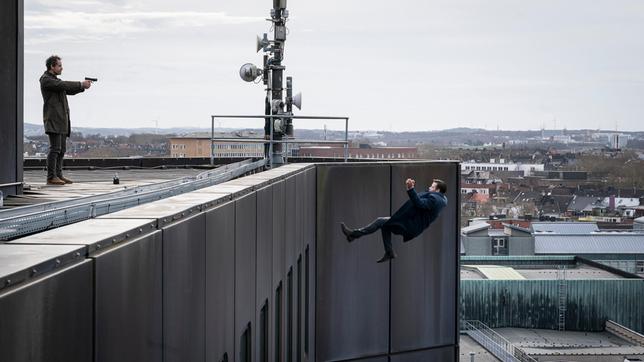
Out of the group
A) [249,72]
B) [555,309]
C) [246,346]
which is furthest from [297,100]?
[555,309]

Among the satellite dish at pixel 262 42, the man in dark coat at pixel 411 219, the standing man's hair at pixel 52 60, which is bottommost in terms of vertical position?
the man in dark coat at pixel 411 219

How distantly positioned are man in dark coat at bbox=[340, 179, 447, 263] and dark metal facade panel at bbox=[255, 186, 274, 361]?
4.66m

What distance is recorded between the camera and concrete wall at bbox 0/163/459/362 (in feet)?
12.9

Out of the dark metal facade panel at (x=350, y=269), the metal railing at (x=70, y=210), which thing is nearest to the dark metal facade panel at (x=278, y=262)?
the metal railing at (x=70, y=210)

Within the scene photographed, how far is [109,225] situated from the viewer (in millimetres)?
5000

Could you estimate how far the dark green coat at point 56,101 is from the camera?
38.0 ft

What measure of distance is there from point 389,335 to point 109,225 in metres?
12.8

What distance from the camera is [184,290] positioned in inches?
237

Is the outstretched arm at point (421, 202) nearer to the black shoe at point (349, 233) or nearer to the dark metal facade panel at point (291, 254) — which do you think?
the black shoe at point (349, 233)

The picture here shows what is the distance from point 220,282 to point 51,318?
3.45 m

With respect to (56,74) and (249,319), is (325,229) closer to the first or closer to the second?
(56,74)

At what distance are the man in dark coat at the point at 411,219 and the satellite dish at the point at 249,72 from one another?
6828 mm

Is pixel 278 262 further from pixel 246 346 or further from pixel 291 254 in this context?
pixel 246 346

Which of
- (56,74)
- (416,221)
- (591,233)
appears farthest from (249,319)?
(591,233)
